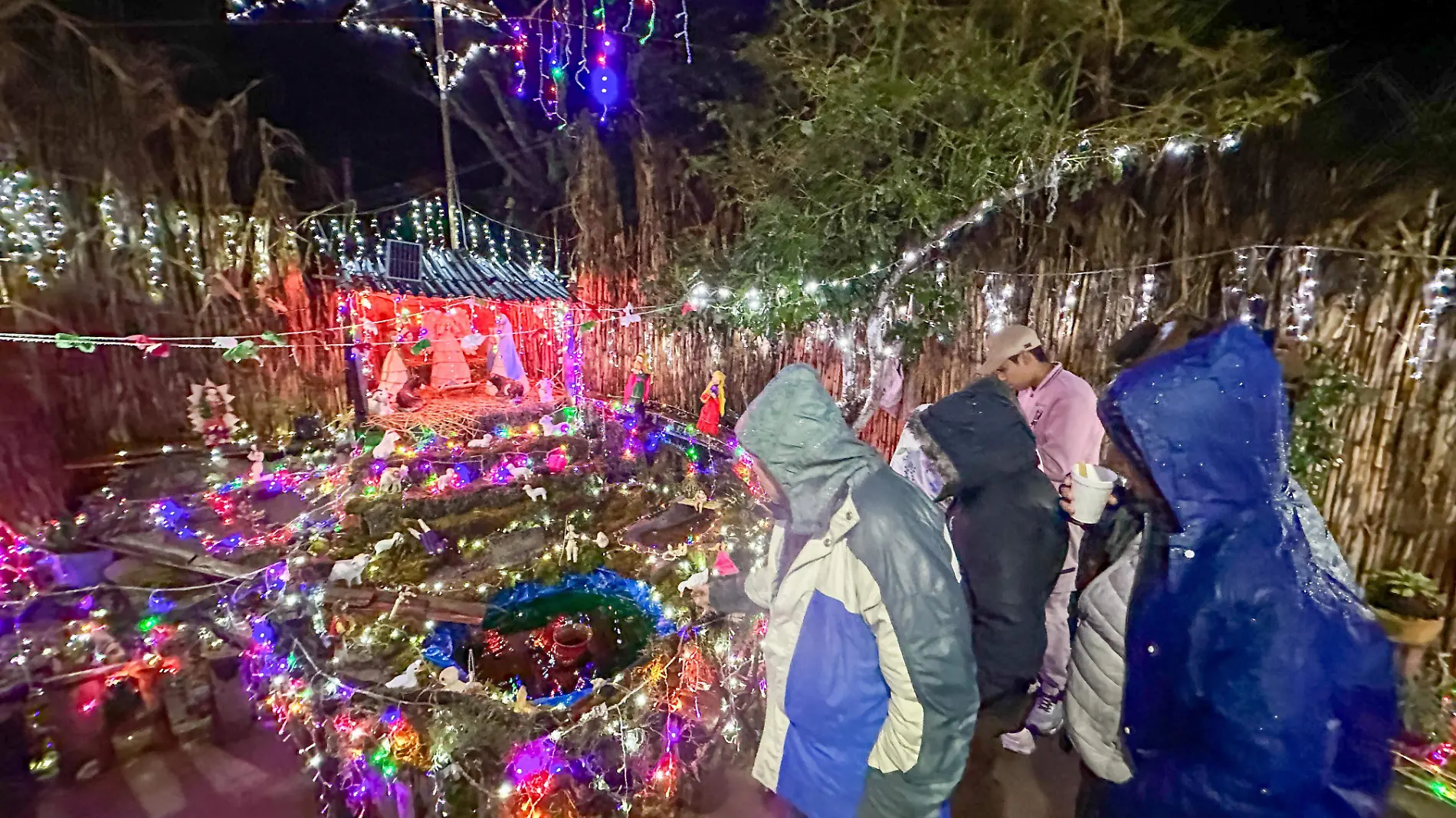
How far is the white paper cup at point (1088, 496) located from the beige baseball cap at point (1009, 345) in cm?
102

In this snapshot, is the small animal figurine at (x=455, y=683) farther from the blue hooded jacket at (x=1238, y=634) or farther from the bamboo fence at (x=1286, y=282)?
the bamboo fence at (x=1286, y=282)

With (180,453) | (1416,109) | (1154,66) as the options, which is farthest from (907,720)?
(180,453)

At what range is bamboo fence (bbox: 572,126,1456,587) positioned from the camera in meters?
3.16

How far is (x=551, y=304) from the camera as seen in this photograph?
8.32 metres

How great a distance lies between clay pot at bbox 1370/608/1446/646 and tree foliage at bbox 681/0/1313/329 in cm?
283

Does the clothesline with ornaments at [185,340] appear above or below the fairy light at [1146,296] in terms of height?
below

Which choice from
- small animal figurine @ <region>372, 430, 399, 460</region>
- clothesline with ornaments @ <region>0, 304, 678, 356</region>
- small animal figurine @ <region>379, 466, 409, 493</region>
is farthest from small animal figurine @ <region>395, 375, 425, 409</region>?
small animal figurine @ <region>379, 466, 409, 493</region>

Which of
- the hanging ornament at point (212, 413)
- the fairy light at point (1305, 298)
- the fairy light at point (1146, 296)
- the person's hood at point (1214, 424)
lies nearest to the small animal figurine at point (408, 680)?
the person's hood at point (1214, 424)

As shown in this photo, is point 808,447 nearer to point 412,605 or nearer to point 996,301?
point 996,301

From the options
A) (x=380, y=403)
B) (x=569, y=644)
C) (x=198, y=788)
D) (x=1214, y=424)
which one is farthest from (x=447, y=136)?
(x=1214, y=424)

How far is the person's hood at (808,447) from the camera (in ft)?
6.24

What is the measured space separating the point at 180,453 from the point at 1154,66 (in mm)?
10339

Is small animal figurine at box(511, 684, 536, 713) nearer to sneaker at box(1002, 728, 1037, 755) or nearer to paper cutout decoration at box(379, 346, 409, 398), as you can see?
sneaker at box(1002, 728, 1037, 755)

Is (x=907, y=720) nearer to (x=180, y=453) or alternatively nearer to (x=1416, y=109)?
(x=1416, y=109)
